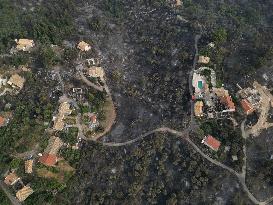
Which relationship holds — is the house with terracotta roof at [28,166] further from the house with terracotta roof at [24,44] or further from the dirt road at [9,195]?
the house with terracotta roof at [24,44]

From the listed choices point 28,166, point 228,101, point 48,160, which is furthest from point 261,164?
point 28,166

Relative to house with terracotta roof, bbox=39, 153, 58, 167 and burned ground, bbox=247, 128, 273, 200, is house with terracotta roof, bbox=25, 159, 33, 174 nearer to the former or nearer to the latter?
house with terracotta roof, bbox=39, 153, 58, 167

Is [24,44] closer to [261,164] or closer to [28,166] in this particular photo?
[28,166]

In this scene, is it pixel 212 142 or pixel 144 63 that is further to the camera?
pixel 144 63

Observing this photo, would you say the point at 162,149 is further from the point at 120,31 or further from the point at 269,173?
the point at 120,31

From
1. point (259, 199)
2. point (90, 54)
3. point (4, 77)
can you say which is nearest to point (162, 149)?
point (259, 199)
